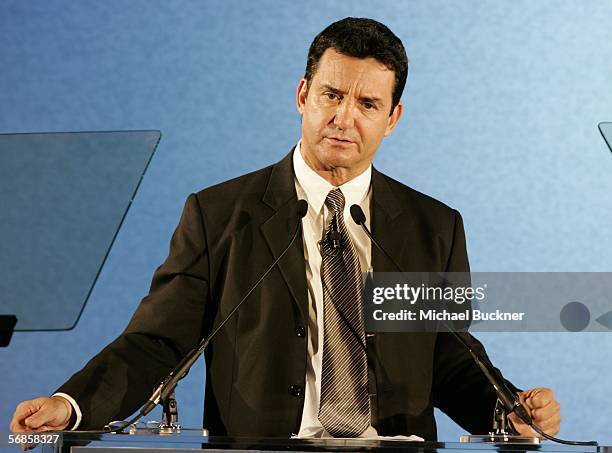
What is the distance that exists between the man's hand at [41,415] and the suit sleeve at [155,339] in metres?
0.06

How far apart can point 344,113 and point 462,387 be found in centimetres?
74

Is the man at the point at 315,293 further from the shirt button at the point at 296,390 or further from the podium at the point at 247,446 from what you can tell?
the podium at the point at 247,446

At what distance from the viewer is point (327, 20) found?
2.94 meters

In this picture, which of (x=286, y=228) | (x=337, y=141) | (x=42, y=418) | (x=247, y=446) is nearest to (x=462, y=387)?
(x=286, y=228)

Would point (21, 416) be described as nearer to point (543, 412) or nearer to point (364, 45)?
point (543, 412)

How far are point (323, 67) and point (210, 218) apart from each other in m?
0.49

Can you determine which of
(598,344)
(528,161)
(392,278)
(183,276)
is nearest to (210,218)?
(183,276)

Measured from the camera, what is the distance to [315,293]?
2.42 metres

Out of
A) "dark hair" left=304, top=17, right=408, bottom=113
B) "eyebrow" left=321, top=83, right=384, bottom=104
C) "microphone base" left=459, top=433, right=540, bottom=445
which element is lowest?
"microphone base" left=459, top=433, right=540, bottom=445

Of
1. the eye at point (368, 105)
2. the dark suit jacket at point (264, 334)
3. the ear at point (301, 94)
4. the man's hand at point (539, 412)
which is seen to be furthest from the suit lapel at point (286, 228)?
the man's hand at point (539, 412)

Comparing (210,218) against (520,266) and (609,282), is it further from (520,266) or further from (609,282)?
(609,282)

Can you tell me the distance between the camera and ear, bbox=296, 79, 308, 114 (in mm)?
2725

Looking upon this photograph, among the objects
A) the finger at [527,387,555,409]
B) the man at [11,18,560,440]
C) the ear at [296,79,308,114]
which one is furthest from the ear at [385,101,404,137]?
the finger at [527,387,555,409]

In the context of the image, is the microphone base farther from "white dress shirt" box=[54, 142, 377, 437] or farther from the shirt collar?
the shirt collar
